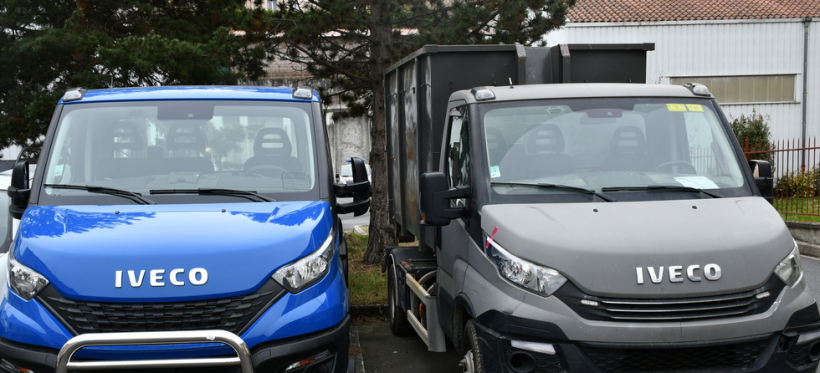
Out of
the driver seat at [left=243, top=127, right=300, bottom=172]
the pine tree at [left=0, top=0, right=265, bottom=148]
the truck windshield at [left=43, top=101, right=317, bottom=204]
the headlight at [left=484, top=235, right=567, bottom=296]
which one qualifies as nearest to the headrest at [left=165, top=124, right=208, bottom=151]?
the truck windshield at [left=43, top=101, right=317, bottom=204]

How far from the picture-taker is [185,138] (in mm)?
5172

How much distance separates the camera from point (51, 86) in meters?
15.3

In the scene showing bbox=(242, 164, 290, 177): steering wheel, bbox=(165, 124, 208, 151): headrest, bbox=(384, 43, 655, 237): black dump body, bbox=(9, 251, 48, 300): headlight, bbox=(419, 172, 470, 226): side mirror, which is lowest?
bbox=(9, 251, 48, 300): headlight

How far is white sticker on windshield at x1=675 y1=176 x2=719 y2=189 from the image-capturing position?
15.3 feet

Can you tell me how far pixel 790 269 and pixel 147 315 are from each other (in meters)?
3.45

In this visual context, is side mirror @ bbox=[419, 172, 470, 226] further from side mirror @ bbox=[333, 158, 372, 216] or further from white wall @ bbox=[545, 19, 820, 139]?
white wall @ bbox=[545, 19, 820, 139]

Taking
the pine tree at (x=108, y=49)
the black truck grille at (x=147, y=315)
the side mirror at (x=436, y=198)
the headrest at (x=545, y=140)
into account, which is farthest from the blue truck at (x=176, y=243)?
the pine tree at (x=108, y=49)

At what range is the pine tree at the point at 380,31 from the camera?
11.3 meters

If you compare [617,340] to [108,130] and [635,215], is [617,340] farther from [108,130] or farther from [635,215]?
[108,130]

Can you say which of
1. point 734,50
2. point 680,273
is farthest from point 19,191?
point 734,50

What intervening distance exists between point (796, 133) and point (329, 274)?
1214 inches

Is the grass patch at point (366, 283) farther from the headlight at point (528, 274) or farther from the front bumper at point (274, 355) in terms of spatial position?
the headlight at point (528, 274)

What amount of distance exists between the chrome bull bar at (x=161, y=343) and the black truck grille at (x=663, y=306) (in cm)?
167

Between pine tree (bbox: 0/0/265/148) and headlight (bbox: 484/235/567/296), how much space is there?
9267 mm
